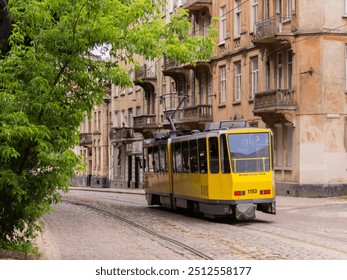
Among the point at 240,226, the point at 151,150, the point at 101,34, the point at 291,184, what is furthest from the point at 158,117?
the point at 101,34

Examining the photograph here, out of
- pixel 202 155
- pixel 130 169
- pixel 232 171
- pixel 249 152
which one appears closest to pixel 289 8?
pixel 130 169

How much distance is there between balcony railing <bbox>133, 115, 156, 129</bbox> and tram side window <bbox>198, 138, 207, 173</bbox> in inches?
138

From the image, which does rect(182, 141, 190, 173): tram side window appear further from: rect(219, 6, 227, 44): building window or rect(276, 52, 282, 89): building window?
rect(219, 6, 227, 44): building window

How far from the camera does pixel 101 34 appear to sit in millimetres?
15203

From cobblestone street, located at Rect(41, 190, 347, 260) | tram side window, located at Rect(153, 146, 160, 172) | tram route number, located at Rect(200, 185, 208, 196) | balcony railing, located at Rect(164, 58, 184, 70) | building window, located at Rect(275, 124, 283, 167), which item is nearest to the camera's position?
cobblestone street, located at Rect(41, 190, 347, 260)

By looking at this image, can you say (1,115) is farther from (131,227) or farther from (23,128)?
(131,227)

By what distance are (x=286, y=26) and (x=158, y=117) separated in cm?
857

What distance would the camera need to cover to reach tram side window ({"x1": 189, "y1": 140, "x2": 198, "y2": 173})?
1019 inches

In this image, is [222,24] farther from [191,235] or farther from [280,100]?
[191,235]

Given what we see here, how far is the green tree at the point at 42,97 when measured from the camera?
13922mm

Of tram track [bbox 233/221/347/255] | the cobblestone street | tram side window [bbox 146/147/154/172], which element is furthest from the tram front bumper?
tram side window [bbox 146/147/154/172]
